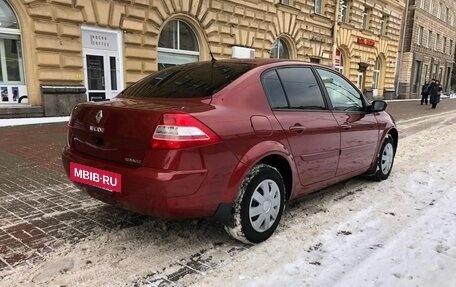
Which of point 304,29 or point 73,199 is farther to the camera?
point 304,29

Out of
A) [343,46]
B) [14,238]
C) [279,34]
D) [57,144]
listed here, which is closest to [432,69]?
[343,46]

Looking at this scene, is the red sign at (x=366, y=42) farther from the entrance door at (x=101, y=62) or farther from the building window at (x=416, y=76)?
the entrance door at (x=101, y=62)

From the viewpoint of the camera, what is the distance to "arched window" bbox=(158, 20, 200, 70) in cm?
1434

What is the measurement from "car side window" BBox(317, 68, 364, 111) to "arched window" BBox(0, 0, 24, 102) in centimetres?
980

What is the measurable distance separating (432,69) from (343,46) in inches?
832

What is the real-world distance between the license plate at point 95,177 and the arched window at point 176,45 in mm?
11394

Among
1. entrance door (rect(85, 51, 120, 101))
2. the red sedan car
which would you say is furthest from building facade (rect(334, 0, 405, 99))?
the red sedan car

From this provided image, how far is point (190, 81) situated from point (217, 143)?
901 mm

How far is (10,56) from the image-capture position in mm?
10961

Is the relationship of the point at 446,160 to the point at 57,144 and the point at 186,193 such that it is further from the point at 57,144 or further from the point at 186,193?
the point at 57,144

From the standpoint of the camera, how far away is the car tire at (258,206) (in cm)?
314

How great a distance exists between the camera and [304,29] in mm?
21078

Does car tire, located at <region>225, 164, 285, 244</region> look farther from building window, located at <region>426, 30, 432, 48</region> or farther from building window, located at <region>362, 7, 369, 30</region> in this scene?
building window, located at <region>426, 30, 432, 48</region>

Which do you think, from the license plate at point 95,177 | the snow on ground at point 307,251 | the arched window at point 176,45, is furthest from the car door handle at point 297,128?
the arched window at point 176,45
